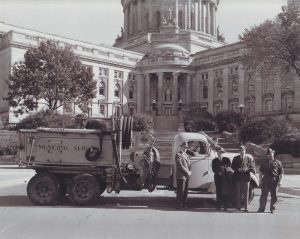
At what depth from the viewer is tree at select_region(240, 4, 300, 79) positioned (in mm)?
28969

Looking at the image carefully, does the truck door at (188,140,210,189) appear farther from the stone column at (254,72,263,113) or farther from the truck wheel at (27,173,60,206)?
the stone column at (254,72,263,113)

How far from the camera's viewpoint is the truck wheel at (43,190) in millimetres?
13188

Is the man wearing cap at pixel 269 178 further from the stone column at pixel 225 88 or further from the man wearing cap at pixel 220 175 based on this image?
the stone column at pixel 225 88

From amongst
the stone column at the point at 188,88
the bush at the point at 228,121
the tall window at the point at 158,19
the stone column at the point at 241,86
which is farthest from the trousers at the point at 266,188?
the tall window at the point at 158,19

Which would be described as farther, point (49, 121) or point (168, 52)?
point (168, 52)

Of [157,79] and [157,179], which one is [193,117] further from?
[157,179]

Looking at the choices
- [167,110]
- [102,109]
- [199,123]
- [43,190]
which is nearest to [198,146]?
[43,190]

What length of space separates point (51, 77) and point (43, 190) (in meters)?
36.9

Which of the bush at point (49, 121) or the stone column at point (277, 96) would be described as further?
the stone column at point (277, 96)

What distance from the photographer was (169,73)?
262 ft

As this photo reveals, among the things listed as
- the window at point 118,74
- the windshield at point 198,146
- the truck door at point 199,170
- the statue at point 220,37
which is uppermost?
the statue at point 220,37

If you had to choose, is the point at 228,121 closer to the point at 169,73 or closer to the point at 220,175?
the point at 169,73

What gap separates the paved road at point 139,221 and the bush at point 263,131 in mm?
25417

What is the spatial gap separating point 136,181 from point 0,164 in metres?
26.7
